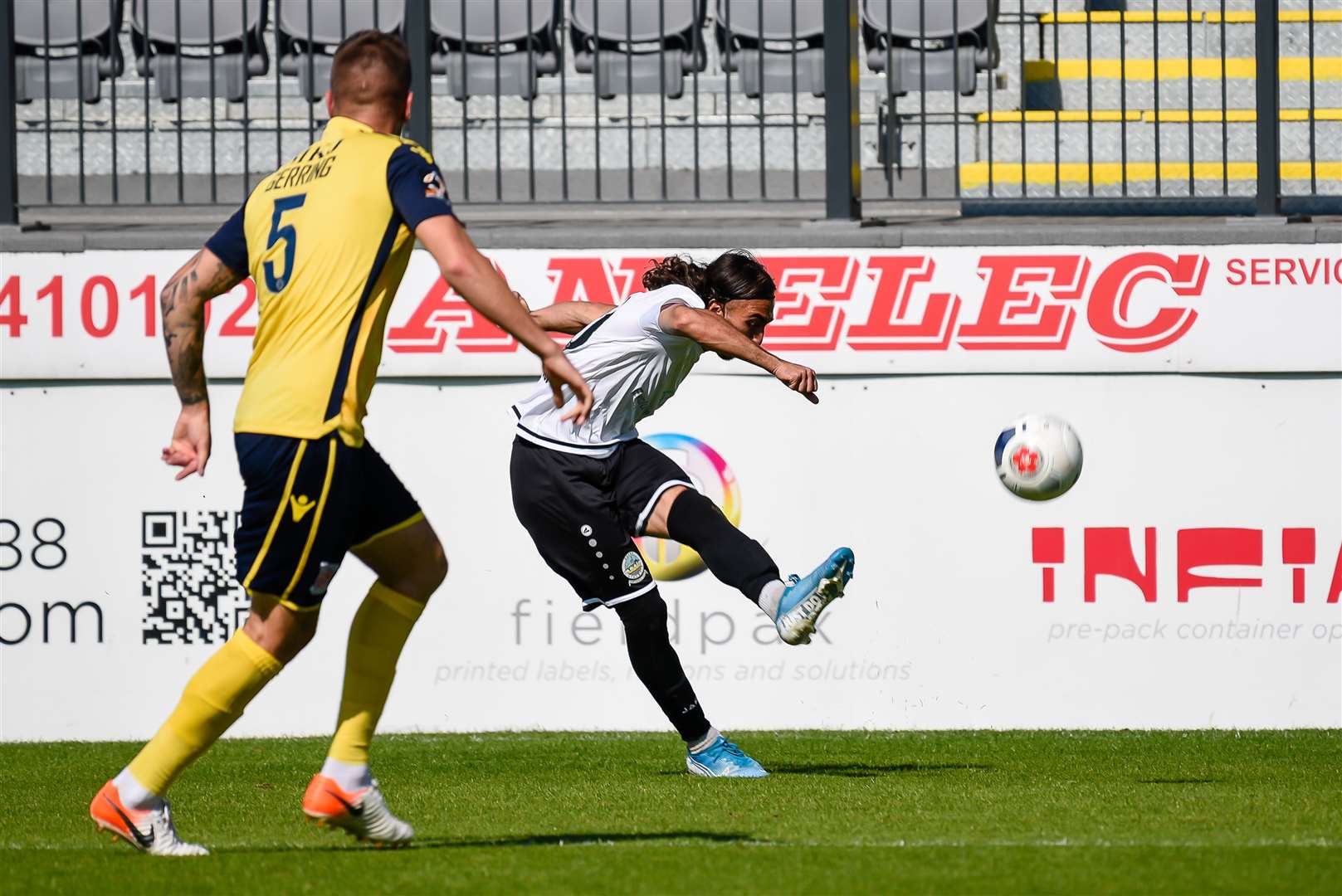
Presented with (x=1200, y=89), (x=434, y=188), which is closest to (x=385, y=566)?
(x=434, y=188)

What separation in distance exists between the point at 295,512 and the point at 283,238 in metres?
0.67

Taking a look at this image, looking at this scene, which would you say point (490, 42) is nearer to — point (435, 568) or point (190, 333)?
point (190, 333)

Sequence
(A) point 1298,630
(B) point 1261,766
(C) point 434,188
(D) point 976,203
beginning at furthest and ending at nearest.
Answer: (D) point 976,203
(A) point 1298,630
(B) point 1261,766
(C) point 434,188

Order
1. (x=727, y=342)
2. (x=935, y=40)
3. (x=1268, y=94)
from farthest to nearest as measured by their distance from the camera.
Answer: (x=935, y=40), (x=1268, y=94), (x=727, y=342)

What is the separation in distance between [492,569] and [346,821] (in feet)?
11.8

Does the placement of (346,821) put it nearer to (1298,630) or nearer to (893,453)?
(893,453)

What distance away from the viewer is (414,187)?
4320 millimetres

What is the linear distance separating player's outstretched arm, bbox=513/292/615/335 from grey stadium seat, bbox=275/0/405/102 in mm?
4139

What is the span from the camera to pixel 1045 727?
788 cm

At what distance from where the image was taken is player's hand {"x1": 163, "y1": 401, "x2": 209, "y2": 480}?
452 centimetres

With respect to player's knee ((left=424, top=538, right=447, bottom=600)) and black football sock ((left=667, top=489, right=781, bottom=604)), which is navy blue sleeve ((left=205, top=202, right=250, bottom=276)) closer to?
player's knee ((left=424, top=538, right=447, bottom=600))

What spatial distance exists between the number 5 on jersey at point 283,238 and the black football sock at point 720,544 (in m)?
2.13

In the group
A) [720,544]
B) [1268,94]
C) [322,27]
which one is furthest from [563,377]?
[322,27]

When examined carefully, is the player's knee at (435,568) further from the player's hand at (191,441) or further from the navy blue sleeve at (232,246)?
the navy blue sleeve at (232,246)
